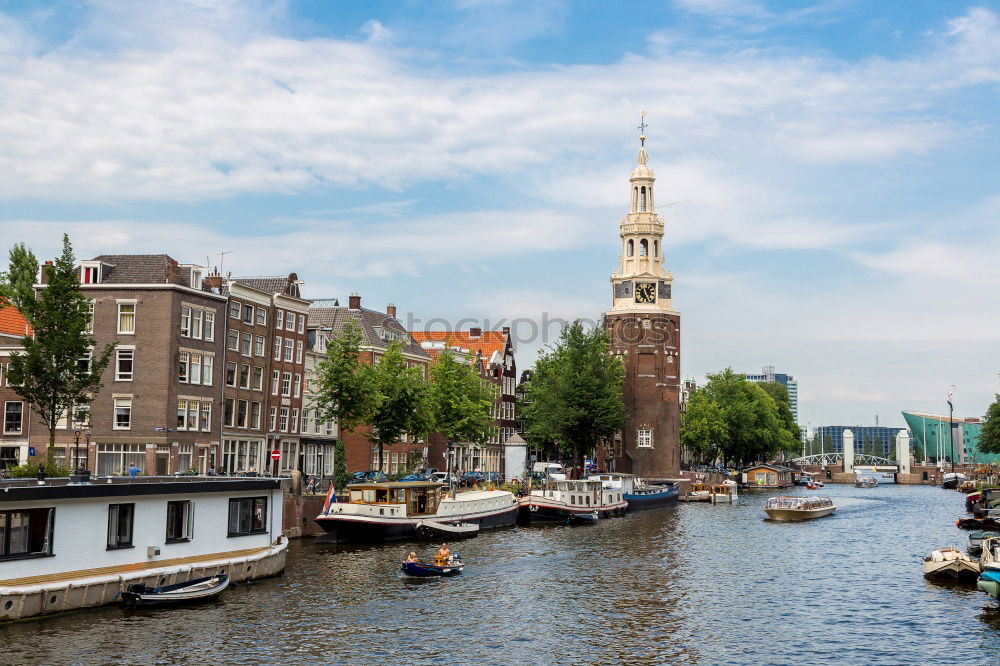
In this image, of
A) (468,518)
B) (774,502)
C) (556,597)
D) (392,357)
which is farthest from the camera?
(774,502)

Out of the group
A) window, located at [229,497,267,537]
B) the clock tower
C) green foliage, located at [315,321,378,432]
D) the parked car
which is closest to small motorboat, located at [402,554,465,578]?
window, located at [229,497,267,537]

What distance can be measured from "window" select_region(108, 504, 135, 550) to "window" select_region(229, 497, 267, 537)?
623 cm

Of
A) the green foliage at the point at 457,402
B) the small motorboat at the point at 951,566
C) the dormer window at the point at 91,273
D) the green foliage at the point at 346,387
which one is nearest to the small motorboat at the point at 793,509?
the green foliage at the point at 457,402

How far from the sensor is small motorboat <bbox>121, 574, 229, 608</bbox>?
38625 mm

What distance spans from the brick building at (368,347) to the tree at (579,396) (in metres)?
17.6

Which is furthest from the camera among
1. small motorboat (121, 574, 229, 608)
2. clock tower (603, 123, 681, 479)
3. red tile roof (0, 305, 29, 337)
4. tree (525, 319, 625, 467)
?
clock tower (603, 123, 681, 479)

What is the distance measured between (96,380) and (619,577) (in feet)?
91.6

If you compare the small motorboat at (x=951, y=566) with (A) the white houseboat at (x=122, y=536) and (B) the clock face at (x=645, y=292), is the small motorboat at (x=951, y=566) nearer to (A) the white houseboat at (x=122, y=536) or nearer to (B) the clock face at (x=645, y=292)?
(A) the white houseboat at (x=122, y=536)

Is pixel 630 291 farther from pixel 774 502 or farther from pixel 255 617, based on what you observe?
pixel 255 617

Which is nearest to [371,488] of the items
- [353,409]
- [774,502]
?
[353,409]

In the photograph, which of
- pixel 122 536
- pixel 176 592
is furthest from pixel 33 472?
pixel 176 592

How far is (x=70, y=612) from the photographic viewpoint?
36.8 metres

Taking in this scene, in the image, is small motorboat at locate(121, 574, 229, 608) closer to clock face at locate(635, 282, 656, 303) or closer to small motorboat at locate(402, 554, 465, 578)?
small motorboat at locate(402, 554, 465, 578)

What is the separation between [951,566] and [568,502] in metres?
39.7
